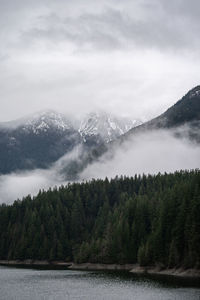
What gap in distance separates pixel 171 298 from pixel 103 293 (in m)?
16.4

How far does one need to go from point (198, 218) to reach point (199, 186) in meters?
10.9

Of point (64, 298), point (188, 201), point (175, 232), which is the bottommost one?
point (64, 298)

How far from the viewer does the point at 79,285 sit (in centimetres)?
10825

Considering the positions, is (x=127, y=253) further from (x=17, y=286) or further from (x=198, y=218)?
(x=17, y=286)

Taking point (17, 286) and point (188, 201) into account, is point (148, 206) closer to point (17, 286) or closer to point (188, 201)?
point (188, 201)

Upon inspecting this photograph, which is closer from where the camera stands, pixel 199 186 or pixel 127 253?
pixel 199 186

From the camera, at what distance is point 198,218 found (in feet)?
406

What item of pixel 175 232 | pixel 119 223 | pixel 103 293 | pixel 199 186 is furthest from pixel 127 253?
pixel 103 293

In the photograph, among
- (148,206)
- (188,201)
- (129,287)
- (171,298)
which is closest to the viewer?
(171,298)

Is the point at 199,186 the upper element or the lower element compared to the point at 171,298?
upper

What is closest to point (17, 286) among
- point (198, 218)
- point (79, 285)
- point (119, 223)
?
point (79, 285)

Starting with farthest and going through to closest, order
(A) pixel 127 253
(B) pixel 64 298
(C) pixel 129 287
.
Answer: (A) pixel 127 253 < (C) pixel 129 287 < (B) pixel 64 298

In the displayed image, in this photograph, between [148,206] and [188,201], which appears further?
[148,206]

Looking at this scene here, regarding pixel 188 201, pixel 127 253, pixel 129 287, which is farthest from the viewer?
pixel 127 253
